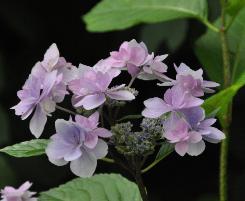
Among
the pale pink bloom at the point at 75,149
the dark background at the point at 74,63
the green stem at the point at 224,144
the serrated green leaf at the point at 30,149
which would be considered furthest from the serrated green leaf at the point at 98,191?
the dark background at the point at 74,63

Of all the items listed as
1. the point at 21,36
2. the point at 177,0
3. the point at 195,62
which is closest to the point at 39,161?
the point at 21,36

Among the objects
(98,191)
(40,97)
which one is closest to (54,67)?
(40,97)

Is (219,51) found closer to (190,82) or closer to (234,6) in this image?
(234,6)

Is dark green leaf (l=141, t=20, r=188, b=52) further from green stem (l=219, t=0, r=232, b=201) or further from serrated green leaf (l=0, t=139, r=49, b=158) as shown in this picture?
serrated green leaf (l=0, t=139, r=49, b=158)

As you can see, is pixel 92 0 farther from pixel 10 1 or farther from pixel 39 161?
pixel 39 161

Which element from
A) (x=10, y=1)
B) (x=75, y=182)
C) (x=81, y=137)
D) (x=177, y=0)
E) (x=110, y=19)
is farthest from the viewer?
(x=10, y=1)

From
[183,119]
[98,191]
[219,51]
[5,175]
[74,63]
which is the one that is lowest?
[5,175]
